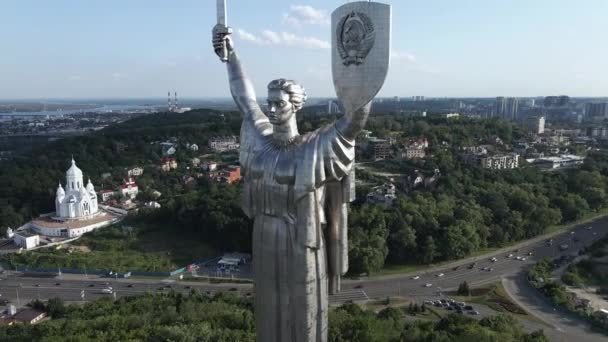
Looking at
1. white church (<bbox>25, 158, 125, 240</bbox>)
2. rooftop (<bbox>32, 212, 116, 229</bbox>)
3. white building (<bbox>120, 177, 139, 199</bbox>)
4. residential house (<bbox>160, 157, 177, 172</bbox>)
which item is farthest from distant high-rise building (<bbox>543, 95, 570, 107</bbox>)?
rooftop (<bbox>32, 212, 116, 229</bbox>)

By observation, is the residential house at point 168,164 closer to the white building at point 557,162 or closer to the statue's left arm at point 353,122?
the white building at point 557,162

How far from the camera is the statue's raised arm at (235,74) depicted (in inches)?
256

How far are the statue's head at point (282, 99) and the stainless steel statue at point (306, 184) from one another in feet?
0.04

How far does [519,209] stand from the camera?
37.5 m

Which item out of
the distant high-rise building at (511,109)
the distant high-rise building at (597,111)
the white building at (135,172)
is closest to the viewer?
the white building at (135,172)

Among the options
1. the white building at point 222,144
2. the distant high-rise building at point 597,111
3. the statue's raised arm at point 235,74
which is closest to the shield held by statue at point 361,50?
the statue's raised arm at point 235,74

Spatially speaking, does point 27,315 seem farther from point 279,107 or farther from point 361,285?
point 279,107

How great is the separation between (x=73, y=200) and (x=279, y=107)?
37188 millimetres

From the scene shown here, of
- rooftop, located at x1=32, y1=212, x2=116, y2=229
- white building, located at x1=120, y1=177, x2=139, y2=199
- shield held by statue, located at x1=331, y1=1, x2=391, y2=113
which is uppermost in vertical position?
shield held by statue, located at x1=331, y1=1, x2=391, y2=113

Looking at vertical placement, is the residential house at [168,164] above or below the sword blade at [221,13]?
below

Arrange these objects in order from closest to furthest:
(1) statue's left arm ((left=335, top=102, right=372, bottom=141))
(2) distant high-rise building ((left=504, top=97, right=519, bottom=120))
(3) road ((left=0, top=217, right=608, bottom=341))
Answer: (1) statue's left arm ((left=335, top=102, right=372, bottom=141)) → (3) road ((left=0, top=217, right=608, bottom=341)) → (2) distant high-rise building ((left=504, top=97, right=519, bottom=120))

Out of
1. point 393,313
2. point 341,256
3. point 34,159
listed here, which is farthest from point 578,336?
point 34,159

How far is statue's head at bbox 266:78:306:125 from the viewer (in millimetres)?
5398

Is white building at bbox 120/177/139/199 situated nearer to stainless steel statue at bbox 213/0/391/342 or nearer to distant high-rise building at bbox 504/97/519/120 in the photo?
stainless steel statue at bbox 213/0/391/342
